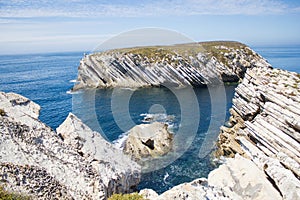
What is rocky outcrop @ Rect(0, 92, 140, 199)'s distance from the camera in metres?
12.8

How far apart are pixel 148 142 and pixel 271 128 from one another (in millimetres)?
16175

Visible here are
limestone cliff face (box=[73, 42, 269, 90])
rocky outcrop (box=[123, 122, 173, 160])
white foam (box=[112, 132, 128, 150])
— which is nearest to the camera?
rocky outcrop (box=[123, 122, 173, 160])

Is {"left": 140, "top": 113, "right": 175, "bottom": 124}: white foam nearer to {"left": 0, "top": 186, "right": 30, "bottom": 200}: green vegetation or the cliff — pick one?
the cliff

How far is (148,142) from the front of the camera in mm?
35344

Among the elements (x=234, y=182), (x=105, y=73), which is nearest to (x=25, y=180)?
(x=234, y=182)

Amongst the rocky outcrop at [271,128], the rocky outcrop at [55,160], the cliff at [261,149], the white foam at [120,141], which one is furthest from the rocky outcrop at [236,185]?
the white foam at [120,141]

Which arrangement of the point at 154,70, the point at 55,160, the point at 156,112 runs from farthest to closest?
1. the point at 154,70
2. the point at 156,112
3. the point at 55,160

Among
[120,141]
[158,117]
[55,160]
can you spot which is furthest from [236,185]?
[158,117]

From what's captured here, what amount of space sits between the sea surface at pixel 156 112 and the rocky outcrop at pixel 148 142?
8.09 feet

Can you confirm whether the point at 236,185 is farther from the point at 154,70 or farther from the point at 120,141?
the point at 154,70

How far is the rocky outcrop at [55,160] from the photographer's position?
12.8m

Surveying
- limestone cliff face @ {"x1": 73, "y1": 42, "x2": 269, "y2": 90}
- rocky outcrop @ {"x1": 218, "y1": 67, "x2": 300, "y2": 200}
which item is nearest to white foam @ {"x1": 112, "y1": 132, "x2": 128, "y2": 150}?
rocky outcrop @ {"x1": 218, "y1": 67, "x2": 300, "y2": 200}

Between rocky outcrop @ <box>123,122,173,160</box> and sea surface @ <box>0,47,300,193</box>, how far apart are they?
97.0 inches

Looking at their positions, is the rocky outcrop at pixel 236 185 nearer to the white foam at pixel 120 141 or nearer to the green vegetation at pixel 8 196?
the green vegetation at pixel 8 196
